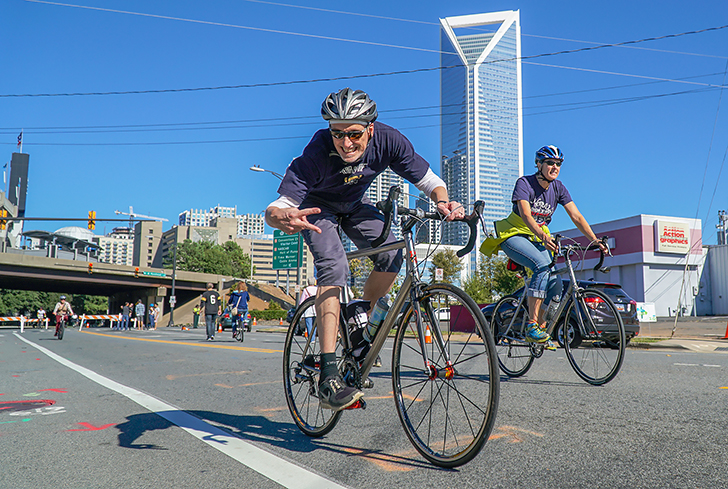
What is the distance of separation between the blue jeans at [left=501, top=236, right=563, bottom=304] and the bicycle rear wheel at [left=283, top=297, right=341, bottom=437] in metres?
2.57

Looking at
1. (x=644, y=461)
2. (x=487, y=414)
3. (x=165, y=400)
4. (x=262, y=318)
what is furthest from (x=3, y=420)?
(x=262, y=318)

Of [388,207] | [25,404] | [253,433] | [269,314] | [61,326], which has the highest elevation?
[388,207]

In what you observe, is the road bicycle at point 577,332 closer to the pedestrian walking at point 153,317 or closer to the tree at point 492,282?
the tree at point 492,282

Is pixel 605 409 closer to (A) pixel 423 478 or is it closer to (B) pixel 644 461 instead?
(B) pixel 644 461

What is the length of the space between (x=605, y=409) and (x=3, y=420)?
4101 mm

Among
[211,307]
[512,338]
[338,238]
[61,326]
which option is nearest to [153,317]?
[61,326]

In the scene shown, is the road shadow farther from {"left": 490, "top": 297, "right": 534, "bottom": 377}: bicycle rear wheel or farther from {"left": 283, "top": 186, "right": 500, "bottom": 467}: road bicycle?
{"left": 490, "top": 297, "right": 534, "bottom": 377}: bicycle rear wheel

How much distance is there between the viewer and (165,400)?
445 cm

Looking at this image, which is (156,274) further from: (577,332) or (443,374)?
(443,374)

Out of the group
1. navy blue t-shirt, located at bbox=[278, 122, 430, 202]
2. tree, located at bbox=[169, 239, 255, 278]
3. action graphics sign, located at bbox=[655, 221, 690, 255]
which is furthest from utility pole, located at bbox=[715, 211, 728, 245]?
tree, located at bbox=[169, 239, 255, 278]

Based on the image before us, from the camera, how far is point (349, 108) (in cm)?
285

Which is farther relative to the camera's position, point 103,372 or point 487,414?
point 103,372

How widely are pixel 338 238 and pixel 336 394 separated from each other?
0.92 meters

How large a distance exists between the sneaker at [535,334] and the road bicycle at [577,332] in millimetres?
86
